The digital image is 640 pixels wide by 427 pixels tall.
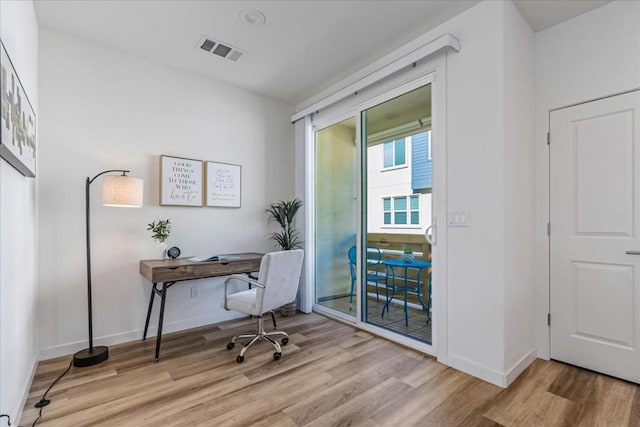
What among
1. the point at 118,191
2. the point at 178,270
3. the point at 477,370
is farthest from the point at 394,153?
→ the point at 118,191

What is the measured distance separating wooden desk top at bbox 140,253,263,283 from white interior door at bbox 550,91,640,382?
2.75 metres

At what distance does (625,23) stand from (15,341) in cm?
451

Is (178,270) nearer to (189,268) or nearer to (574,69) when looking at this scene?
(189,268)

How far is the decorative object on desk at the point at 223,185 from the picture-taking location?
3.47 m

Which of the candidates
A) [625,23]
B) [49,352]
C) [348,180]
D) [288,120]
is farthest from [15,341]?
[625,23]

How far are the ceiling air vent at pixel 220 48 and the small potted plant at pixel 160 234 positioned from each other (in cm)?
173

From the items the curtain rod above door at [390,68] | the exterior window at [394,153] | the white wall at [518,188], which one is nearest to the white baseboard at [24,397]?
the white wall at [518,188]

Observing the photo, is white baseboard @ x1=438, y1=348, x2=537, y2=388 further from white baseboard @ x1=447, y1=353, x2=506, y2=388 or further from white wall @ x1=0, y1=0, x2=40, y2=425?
white wall @ x1=0, y1=0, x2=40, y2=425

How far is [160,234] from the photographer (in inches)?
118

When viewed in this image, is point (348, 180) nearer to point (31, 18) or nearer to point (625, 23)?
point (625, 23)

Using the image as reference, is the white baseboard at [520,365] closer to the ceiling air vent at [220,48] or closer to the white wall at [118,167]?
the white wall at [118,167]

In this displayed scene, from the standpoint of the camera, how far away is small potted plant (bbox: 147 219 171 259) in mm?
2994

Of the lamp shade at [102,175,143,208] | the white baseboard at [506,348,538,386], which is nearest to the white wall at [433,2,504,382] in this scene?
the white baseboard at [506,348,538,386]

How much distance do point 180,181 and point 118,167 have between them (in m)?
0.56
